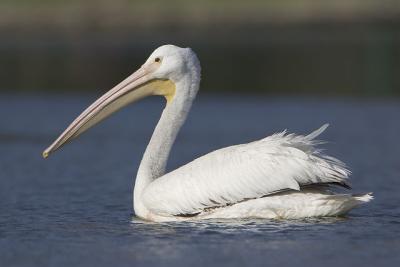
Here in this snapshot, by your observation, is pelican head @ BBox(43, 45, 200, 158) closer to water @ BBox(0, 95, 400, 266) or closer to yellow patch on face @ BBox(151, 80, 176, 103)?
yellow patch on face @ BBox(151, 80, 176, 103)

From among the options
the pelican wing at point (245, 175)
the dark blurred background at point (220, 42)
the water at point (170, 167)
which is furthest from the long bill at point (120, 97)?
the dark blurred background at point (220, 42)

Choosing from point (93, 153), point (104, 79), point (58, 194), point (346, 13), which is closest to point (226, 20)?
point (346, 13)

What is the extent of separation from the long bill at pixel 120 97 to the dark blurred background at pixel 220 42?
530 inches

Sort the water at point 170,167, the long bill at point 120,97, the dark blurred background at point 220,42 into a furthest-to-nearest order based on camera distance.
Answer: the dark blurred background at point 220,42, the long bill at point 120,97, the water at point 170,167

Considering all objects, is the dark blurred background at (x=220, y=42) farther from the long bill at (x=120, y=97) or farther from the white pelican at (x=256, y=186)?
the white pelican at (x=256, y=186)

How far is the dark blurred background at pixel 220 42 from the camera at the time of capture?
26344 mm

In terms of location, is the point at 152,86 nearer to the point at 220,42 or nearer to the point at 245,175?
the point at 245,175

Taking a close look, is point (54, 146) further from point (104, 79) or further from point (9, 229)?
point (104, 79)

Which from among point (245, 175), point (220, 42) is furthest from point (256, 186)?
point (220, 42)

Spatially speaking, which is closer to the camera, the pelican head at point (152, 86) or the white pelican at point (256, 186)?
the white pelican at point (256, 186)

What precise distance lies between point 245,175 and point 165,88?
1247 millimetres

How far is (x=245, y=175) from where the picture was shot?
8586mm

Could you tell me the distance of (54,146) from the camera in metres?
9.27

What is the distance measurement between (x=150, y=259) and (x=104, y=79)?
2199 centimetres
